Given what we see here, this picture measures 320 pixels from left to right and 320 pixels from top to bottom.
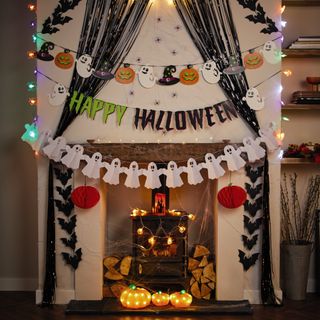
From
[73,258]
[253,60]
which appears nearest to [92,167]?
[73,258]

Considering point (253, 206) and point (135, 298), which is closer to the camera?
point (135, 298)

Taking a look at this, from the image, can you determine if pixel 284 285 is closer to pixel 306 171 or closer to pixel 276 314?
pixel 276 314

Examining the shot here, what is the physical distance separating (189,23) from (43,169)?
1.65 meters

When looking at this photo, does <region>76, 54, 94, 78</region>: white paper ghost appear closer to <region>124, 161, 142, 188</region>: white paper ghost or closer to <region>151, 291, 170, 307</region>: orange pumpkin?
<region>124, 161, 142, 188</region>: white paper ghost

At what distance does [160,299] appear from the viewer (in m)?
4.11

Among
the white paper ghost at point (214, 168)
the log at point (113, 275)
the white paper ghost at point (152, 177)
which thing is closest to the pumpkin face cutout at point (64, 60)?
the white paper ghost at point (152, 177)

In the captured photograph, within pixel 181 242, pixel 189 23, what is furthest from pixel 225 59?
pixel 181 242

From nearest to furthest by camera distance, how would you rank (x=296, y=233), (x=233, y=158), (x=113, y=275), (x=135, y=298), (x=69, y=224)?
(x=135, y=298), (x=233, y=158), (x=69, y=224), (x=113, y=275), (x=296, y=233)

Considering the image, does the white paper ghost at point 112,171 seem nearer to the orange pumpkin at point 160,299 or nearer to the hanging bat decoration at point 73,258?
the hanging bat decoration at point 73,258

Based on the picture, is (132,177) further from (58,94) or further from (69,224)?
(58,94)

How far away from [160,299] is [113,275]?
0.49m

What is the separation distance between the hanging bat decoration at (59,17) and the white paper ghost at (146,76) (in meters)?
0.70

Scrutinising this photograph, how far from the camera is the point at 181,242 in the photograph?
14.4 ft

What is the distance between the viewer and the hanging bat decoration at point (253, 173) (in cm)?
425
